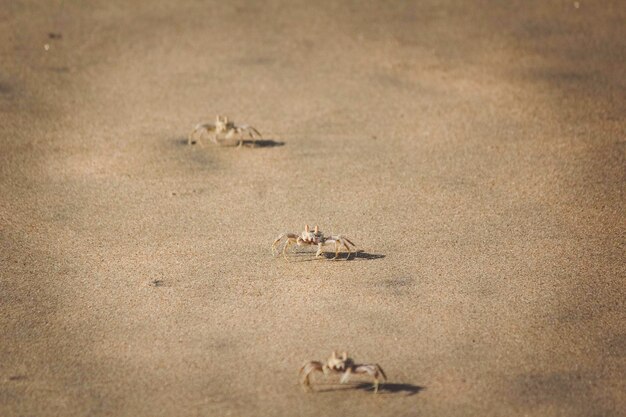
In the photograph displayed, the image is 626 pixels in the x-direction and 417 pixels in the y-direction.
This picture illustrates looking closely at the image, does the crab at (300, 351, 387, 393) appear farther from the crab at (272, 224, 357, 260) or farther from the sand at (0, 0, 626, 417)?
the crab at (272, 224, 357, 260)

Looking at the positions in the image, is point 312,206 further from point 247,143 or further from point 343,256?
point 247,143

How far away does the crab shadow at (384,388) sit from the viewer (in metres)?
6.63

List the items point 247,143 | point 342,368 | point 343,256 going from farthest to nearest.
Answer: point 247,143, point 343,256, point 342,368

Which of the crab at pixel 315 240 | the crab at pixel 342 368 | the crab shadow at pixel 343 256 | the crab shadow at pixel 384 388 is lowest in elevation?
the crab shadow at pixel 384 388

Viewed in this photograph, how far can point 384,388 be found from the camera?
21.9ft

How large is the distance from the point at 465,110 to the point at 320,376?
6047 mm

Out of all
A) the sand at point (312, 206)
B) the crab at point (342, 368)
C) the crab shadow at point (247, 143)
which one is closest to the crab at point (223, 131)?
the crab shadow at point (247, 143)

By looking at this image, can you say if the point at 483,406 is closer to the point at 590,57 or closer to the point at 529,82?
the point at 529,82

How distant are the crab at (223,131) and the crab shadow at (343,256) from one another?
2667mm

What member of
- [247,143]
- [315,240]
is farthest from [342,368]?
[247,143]

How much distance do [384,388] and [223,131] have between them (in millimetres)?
5142

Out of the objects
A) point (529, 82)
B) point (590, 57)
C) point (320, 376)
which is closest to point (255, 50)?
point (529, 82)

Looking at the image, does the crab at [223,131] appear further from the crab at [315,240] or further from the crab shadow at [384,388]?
the crab shadow at [384,388]

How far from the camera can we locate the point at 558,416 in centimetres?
643
